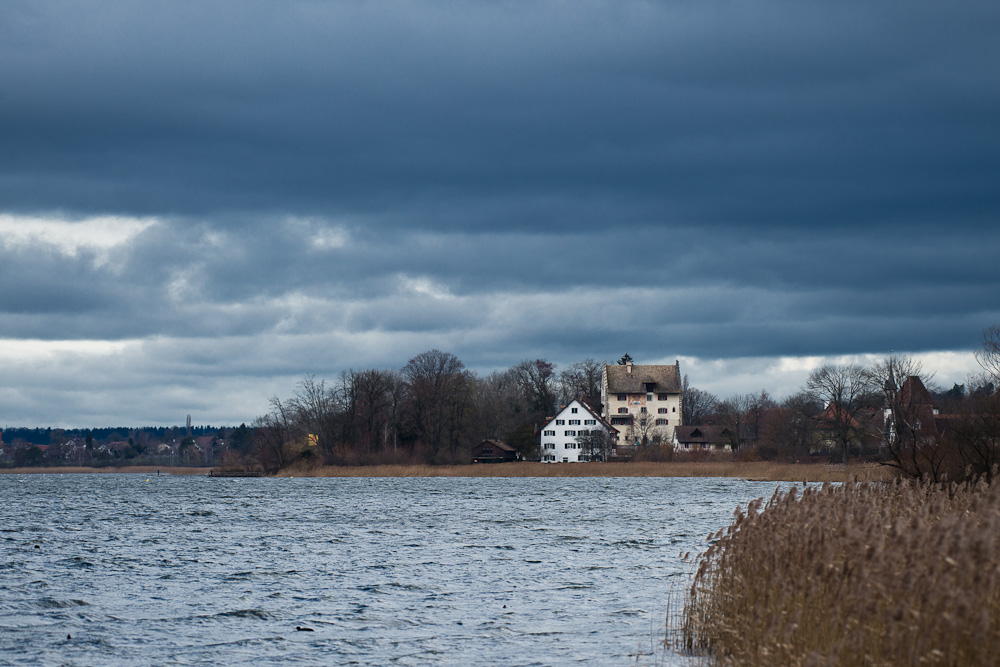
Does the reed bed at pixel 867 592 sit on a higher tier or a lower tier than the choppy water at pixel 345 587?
higher

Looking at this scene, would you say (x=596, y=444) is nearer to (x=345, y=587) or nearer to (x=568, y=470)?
(x=568, y=470)

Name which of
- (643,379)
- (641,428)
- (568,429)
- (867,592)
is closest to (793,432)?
(568,429)

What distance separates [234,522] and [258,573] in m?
21.7

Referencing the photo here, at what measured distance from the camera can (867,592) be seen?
9.89 m

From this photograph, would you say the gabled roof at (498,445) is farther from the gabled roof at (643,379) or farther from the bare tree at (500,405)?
the gabled roof at (643,379)

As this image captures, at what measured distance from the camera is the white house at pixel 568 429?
15325cm

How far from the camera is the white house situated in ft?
→ 503

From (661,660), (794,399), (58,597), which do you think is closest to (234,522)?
(58,597)

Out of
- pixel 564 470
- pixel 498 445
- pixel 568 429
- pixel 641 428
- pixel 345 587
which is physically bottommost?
pixel 345 587

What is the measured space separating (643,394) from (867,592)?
16794 centimetres

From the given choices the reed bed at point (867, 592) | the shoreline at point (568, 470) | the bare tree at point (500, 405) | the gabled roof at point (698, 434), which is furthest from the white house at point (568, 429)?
the reed bed at point (867, 592)

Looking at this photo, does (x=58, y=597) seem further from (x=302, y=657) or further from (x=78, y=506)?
(x=78, y=506)

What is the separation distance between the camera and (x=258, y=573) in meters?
27.3

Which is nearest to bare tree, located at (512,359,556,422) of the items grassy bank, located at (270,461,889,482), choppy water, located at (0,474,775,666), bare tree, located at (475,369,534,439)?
bare tree, located at (475,369,534,439)
